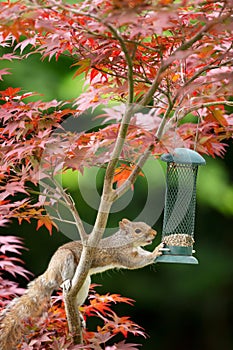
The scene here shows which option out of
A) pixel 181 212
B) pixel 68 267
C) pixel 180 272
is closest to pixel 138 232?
pixel 181 212

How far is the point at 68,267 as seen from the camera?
108 inches

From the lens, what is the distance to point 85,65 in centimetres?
231

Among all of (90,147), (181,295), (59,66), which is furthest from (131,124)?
(181,295)

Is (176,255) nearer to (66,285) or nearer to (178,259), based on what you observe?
(178,259)

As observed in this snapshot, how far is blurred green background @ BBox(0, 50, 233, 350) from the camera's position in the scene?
13.9ft

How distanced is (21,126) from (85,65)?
33cm

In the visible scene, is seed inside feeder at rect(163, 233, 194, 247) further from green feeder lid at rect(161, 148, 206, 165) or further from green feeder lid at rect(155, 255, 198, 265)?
green feeder lid at rect(161, 148, 206, 165)

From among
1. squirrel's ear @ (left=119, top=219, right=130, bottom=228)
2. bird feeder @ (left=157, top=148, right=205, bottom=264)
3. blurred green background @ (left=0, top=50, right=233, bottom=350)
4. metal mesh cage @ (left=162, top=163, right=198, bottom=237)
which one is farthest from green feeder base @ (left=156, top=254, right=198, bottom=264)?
blurred green background @ (left=0, top=50, right=233, bottom=350)

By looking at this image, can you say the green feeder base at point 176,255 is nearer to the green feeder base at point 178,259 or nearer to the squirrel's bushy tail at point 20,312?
the green feeder base at point 178,259

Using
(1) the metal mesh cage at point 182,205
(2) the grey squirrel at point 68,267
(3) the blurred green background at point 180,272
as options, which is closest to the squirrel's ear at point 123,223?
(2) the grey squirrel at point 68,267

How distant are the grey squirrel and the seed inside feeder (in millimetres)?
60

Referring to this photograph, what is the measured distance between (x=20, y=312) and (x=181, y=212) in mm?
826

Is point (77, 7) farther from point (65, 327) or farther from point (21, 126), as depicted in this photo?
point (65, 327)

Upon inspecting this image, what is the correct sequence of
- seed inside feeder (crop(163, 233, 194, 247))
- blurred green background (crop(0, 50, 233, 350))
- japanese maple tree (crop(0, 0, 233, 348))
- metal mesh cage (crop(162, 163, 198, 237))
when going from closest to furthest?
1. japanese maple tree (crop(0, 0, 233, 348))
2. seed inside feeder (crop(163, 233, 194, 247))
3. metal mesh cage (crop(162, 163, 198, 237))
4. blurred green background (crop(0, 50, 233, 350))
